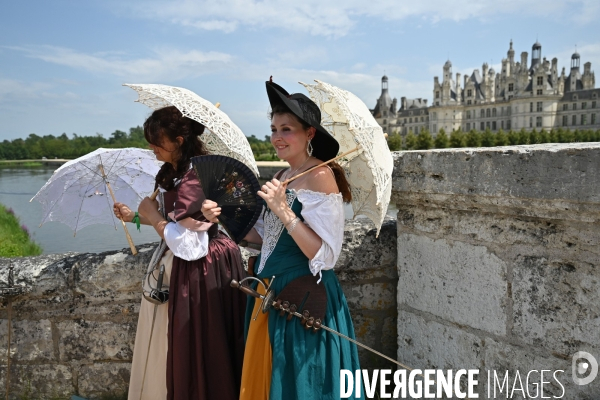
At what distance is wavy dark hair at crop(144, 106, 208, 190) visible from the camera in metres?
2.23

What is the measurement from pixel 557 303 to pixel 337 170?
0.99 m

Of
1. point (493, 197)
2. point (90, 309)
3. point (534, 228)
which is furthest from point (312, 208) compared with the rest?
point (90, 309)

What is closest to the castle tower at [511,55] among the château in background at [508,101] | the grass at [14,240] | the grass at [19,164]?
the château in background at [508,101]

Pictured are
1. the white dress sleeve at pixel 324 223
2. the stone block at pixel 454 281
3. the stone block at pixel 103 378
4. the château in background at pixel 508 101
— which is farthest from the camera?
the château in background at pixel 508 101

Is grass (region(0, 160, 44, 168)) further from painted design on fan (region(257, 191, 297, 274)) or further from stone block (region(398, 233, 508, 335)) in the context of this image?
stone block (region(398, 233, 508, 335))

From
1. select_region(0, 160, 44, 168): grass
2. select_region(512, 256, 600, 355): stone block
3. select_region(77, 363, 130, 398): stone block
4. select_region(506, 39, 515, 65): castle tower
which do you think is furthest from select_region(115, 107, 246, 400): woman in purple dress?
select_region(506, 39, 515, 65): castle tower

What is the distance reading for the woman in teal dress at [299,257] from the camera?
6.01 feet

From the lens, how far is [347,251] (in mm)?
2480

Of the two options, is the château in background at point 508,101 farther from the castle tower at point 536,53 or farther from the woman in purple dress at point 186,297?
the woman in purple dress at point 186,297

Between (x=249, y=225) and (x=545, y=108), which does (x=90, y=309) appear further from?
(x=545, y=108)

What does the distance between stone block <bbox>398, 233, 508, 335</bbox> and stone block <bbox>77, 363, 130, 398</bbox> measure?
1583mm

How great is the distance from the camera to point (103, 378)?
2.65m

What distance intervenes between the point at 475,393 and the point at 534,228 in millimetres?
781

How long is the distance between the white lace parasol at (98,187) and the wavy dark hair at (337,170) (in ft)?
3.39
